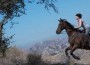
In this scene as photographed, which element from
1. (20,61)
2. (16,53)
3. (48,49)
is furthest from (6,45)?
(48,49)

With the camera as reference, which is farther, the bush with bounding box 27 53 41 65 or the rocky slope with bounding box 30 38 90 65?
the rocky slope with bounding box 30 38 90 65

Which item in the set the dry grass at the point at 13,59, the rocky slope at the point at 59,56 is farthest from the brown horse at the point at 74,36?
the dry grass at the point at 13,59

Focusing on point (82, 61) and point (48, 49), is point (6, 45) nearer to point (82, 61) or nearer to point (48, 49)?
point (82, 61)

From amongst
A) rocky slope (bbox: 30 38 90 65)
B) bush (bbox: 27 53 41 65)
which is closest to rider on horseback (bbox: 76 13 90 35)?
rocky slope (bbox: 30 38 90 65)

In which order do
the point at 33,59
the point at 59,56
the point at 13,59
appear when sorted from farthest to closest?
the point at 59,56 → the point at 13,59 → the point at 33,59

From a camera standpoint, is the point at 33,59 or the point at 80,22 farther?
the point at 33,59

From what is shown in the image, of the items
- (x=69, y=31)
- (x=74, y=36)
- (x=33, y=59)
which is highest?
(x=69, y=31)

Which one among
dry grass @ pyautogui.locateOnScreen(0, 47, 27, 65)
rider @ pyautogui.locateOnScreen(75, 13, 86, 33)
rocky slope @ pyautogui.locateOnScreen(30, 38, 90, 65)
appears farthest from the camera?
rocky slope @ pyautogui.locateOnScreen(30, 38, 90, 65)

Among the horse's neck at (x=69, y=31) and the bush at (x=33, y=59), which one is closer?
the horse's neck at (x=69, y=31)

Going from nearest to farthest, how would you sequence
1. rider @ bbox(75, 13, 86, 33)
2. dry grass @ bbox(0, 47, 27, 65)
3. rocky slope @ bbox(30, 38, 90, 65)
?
rider @ bbox(75, 13, 86, 33), dry grass @ bbox(0, 47, 27, 65), rocky slope @ bbox(30, 38, 90, 65)

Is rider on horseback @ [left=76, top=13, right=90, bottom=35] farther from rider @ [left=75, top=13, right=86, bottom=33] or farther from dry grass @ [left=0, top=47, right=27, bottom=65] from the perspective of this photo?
dry grass @ [left=0, top=47, right=27, bottom=65]

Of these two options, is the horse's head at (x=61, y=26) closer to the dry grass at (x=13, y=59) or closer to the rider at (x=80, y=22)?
the rider at (x=80, y=22)

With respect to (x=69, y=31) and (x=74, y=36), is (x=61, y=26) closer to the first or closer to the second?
(x=69, y=31)

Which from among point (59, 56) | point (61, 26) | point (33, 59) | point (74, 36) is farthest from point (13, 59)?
point (74, 36)
